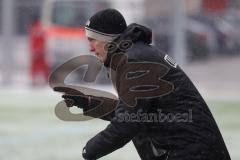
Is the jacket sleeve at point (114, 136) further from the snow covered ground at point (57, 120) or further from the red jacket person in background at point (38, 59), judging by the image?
the red jacket person in background at point (38, 59)

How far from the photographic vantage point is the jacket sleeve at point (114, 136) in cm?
479

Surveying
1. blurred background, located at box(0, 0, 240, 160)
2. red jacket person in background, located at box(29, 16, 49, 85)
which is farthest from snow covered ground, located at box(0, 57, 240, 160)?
red jacket person in background, located at box(29, 16, 49, 85)

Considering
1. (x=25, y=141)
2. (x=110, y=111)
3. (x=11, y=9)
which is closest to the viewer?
(x=110, y=111)

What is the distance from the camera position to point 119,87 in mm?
4949

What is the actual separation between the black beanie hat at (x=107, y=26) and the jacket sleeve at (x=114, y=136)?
16.7 inches

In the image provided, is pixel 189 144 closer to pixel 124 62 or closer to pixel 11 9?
pixel 124 62

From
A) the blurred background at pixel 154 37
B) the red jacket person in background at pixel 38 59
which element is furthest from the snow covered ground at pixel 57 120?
the red jacket person in background at pixel 38 59

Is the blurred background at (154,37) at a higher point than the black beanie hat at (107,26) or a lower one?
lower

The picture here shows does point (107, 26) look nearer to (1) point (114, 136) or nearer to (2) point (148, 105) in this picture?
(2) point (148, 105)

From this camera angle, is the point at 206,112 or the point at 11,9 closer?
the point at 206,112

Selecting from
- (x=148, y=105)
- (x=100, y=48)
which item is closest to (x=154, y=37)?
(x=100, y=48)

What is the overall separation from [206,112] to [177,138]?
25cm

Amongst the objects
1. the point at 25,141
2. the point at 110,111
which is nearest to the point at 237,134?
the point at 25,141

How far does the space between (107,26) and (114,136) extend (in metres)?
0.67
